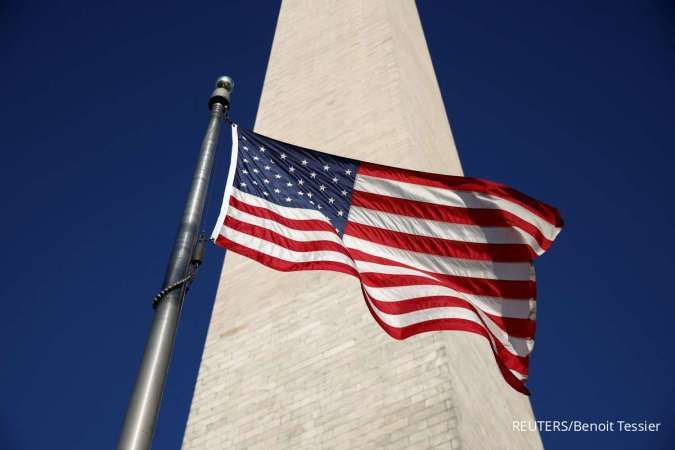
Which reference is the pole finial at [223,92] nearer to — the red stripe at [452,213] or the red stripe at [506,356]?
the red stripe at [452,213]

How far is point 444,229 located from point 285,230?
1495 millimetres

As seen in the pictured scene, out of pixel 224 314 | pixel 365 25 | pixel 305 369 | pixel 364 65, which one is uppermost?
pixel 365 25

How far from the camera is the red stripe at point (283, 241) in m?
6.11

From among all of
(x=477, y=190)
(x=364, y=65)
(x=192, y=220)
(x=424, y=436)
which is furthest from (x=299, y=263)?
(x=364, y=65)

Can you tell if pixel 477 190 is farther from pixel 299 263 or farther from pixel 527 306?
pixel 299 263

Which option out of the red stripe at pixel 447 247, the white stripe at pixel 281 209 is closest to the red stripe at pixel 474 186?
the red stripe at pixel 447 247

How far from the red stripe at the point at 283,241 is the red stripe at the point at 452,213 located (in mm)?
702

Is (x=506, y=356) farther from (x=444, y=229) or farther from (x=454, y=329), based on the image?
(x=444, y=229)

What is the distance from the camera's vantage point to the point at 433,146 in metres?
13.8

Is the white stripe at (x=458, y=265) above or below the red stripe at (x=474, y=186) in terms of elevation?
below

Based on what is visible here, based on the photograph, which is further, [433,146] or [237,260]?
[433,146]

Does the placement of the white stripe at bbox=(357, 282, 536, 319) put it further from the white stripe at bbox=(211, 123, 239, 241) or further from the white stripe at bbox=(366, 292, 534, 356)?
the white stripe at bbox=(211, 123, 239, 241)

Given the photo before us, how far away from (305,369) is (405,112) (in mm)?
5333

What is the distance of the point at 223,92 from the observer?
664cm
